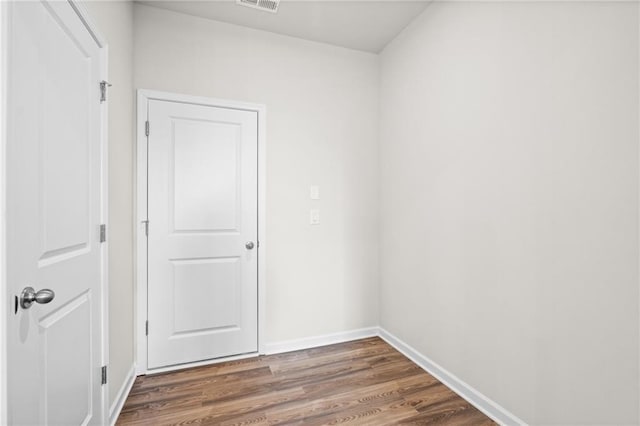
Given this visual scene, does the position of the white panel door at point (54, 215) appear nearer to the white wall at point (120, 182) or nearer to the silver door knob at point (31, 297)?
the silver door knob at point (31, 297)

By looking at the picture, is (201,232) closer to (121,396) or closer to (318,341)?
(121,396)

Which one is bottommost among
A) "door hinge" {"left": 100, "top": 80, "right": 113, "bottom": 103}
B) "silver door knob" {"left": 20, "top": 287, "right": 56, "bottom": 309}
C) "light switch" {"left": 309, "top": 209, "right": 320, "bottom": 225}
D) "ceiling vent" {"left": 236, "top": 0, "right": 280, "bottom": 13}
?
"silver door knob" {"left": 20, "top": 287, "right": 56, "bottom": 309}

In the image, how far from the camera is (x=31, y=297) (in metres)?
0.99

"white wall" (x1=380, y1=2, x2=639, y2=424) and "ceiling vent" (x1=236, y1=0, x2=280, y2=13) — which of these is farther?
"ceiling vent" (x1=236, y1=0, x2=280, y2=13)

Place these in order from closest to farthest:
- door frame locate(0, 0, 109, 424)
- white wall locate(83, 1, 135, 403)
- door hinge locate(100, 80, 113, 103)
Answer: door frame locate(0, 0, 109, 424) < door hinge locate(100, 80, 113, 103) < white wall locate(83, 1, 135, 403)

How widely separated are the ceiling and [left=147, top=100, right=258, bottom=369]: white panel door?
0.73 m

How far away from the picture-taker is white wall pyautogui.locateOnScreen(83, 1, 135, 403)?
1752 millimetres

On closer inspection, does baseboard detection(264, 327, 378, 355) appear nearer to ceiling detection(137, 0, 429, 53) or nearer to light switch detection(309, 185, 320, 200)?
light switch detection(309, 185, 320, 200)

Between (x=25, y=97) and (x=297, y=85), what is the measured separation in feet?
6.68

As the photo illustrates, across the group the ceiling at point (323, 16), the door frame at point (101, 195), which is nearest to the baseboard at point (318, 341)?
the door frame at point (101, 195)

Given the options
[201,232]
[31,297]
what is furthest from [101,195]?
[201,232]

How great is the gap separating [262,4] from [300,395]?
2.79m

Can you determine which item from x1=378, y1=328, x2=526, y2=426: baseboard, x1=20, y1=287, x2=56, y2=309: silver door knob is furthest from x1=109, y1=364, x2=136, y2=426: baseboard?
x1=378, y1=328, x2=526, y2=426: baseboard

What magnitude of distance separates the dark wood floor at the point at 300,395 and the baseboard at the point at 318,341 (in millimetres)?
94
